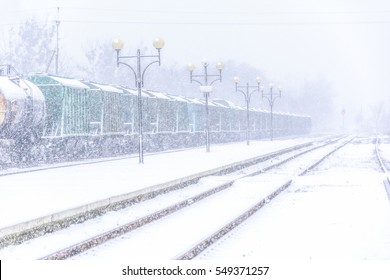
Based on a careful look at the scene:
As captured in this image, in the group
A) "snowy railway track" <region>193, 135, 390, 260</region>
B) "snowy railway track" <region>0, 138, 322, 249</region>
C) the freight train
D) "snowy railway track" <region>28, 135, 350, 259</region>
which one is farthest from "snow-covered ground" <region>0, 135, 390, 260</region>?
the freight train

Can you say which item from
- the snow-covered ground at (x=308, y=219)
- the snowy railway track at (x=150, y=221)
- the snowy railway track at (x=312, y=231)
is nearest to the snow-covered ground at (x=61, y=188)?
the snow-covered ground at (x=308, y=219)

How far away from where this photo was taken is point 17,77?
70.2ft

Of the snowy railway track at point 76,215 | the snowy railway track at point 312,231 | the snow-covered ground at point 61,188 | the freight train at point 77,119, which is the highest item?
the freight train at point 77,119

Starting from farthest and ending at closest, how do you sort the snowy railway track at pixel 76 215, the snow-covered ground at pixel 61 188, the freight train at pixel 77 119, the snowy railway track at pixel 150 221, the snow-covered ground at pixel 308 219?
the freight train at pixel 77 119, the snow-covered ground at pixel 61 188, the snowy railway track at pixel 76 215, the snow-covered ground at pixel 308 219, the snowy railway track at pixel 150 221

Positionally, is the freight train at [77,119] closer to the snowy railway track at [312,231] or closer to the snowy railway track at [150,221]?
the snowy railway track at [150,221]

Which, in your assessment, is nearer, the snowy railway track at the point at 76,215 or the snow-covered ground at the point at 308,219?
the snow-covered ground at the point at 308,219

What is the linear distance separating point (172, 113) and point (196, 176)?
21157 millimetres

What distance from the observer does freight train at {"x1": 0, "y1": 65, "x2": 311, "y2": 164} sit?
20.8m

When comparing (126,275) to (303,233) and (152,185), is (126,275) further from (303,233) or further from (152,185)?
(152,185)

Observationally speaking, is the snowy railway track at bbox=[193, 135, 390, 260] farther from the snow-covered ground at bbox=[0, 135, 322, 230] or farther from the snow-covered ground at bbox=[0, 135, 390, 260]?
the snow-covered ground at bbox=[0, 135, 322, 230]

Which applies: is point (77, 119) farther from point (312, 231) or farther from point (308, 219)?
point (312, 231)

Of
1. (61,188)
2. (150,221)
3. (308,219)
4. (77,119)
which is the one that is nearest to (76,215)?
(150,221)

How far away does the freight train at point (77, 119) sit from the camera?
20844mm

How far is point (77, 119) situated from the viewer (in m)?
25.2
